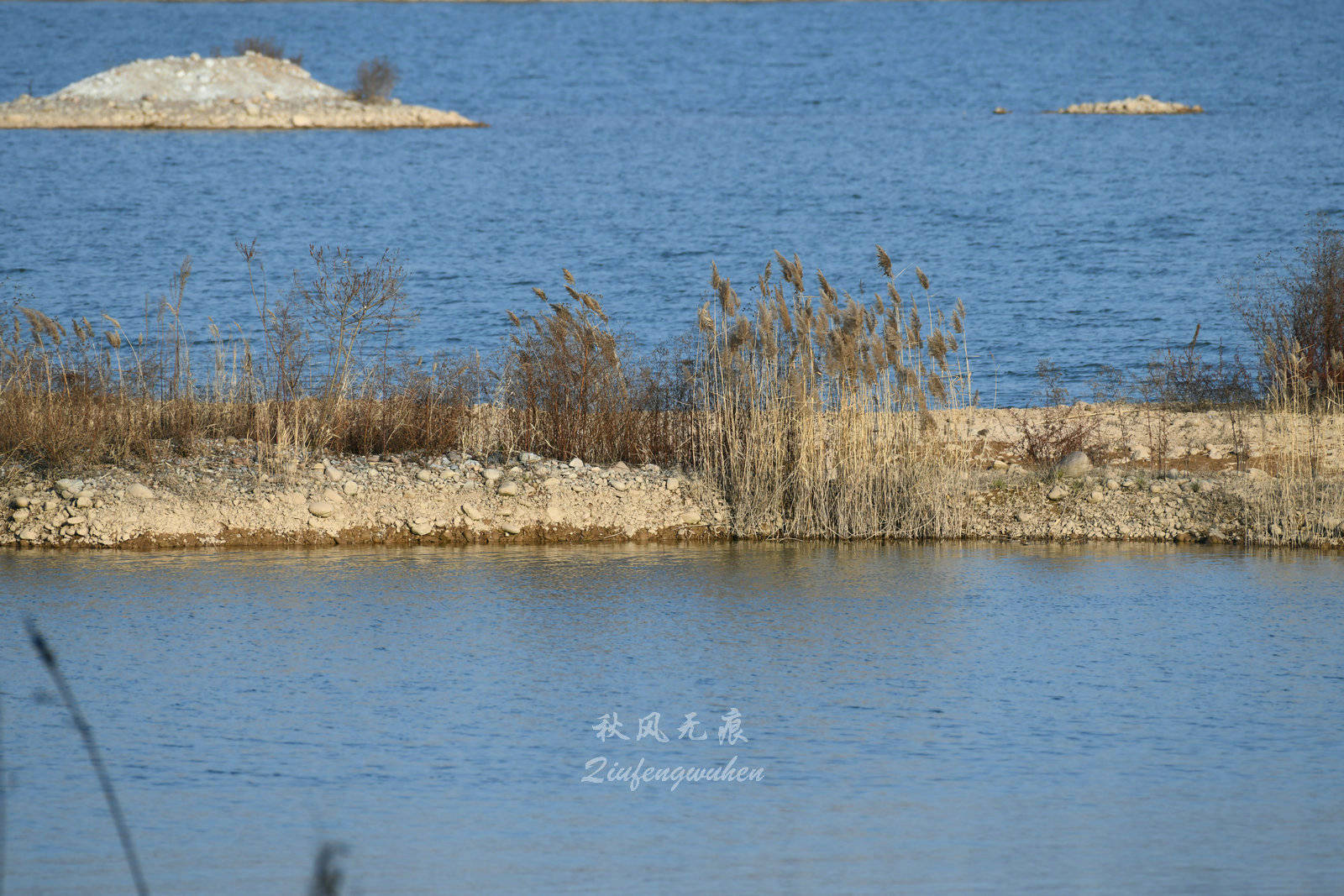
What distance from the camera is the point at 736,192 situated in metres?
40.9

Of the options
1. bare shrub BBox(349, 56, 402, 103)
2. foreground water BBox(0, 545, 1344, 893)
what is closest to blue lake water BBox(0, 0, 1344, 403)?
bare shrub BBox(349, 56, 402, 103)

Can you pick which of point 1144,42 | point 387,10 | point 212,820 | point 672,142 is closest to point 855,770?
point 212,820

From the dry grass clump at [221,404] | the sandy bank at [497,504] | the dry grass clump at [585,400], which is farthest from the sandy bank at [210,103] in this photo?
the sandy bank at [497,504]

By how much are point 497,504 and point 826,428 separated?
8.65 feet

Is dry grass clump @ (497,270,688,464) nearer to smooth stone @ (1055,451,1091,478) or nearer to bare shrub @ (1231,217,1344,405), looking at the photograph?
smooth stone @ (1055,451,1091,478)

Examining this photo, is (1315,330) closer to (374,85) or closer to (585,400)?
(585,400)

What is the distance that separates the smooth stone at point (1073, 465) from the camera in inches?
461

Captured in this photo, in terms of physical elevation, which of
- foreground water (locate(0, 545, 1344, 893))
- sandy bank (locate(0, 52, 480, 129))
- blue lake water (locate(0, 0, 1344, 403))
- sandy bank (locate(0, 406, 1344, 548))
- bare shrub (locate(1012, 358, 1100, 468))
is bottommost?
foreground water (locate(0, 545, 1344, 893))

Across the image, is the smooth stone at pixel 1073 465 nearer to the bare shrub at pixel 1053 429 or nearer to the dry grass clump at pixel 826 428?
the bare shrub at pixel 1053 429

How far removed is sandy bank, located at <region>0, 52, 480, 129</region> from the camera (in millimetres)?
61844

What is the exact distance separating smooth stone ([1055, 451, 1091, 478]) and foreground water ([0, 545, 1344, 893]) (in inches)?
52.4

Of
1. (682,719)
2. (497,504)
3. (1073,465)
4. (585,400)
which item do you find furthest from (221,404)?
(1073,465)

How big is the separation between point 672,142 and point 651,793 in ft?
172

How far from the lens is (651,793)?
619cm
